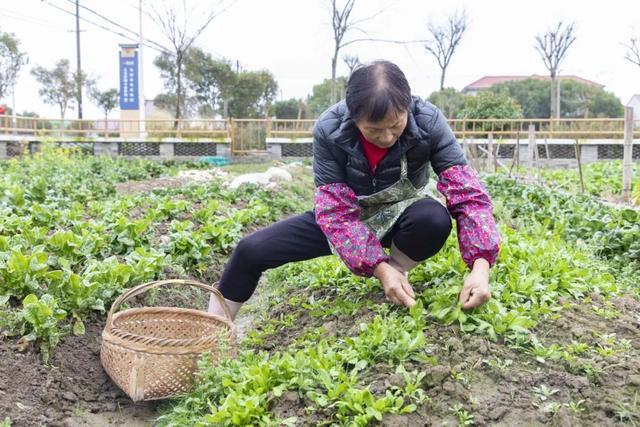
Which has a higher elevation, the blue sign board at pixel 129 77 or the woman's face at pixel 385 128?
the blue sign board at pixel 129 77

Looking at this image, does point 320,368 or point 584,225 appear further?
point 584,225

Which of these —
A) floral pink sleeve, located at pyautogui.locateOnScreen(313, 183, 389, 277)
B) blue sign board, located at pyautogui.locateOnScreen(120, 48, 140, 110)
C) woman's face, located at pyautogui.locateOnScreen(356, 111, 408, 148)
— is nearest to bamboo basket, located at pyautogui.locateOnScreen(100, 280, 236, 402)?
floral pink sleeve, located at pyautogui.locateOnScreen(313, 183, 389, 277)

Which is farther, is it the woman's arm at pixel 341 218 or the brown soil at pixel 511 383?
the woman's arm at pixel 341 218

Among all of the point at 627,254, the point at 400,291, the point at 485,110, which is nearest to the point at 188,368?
the point at 400,291

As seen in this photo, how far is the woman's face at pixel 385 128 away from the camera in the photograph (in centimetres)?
246

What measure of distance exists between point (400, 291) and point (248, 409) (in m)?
0.81

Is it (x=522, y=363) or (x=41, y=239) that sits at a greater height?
(x=41, y=239)

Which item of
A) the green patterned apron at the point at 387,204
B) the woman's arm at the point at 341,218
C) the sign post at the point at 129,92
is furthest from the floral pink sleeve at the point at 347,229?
the sign post at the point at 129,92

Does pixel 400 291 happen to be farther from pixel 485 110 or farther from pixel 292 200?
pixel 485 110

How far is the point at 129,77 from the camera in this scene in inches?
922

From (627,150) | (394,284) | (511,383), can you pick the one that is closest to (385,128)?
(394,284)

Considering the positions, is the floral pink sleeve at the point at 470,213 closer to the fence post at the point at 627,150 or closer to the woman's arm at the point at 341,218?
the woman's arm at the point at 341,218

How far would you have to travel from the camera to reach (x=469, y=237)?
269 centimetres

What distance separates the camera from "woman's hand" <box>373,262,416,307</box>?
269 centimetres
